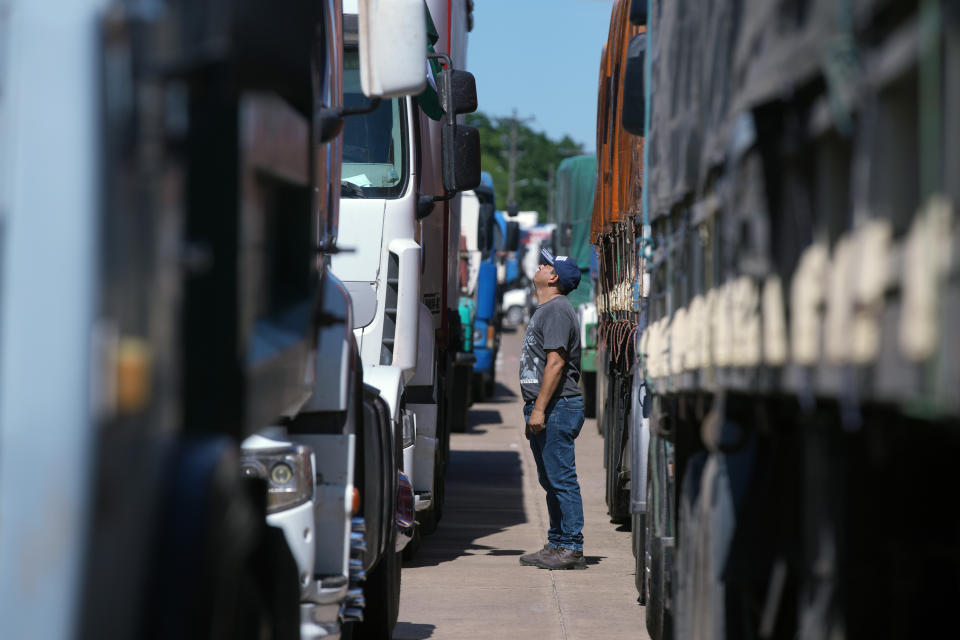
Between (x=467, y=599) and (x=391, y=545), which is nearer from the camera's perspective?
(x=391, y=545)

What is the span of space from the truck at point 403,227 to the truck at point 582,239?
33.1ft

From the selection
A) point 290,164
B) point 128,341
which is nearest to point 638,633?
point 290,164

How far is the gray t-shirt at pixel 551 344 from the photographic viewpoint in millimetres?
8773

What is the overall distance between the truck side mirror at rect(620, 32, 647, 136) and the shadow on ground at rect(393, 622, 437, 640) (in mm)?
2798

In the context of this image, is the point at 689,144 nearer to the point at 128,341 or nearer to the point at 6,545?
the point at 128,341

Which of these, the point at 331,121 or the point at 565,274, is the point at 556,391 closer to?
the point at 565,274

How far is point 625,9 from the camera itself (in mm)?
10195

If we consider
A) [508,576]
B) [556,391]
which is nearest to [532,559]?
[508,576]

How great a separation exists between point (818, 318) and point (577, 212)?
2176 cm

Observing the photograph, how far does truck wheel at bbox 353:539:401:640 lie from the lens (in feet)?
21.0

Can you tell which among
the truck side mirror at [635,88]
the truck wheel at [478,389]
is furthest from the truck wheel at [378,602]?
the truck wheel at [478,389]

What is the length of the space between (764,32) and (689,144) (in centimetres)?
132

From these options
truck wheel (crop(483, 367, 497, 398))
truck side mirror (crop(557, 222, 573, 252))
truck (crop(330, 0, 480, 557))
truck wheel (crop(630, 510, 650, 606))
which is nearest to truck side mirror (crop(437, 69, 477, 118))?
truck (crop(330, 0, 480, 557))

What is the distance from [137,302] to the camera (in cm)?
229
